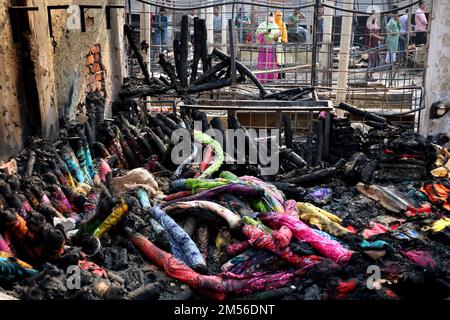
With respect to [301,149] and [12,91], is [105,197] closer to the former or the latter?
[12,91]

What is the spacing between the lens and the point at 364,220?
6.43m

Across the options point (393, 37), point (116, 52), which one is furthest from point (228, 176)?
point (393, 37)

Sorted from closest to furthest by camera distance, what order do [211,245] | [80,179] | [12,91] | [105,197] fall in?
[105,197] < [211,245] < [12,91] < [80,179]

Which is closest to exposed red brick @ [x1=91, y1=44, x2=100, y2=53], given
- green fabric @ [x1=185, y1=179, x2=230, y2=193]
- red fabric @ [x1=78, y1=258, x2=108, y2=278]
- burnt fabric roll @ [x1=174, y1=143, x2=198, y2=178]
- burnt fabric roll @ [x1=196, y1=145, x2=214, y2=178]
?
burnt fabric roll @ [x1=174, y1=143, x2=198, y2=178]

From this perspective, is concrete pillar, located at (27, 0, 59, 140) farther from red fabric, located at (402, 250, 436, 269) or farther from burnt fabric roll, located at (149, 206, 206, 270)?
red fabric, located at (402, 250, 436, 269)

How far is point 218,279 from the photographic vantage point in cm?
459

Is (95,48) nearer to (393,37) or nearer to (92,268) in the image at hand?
(92,268)

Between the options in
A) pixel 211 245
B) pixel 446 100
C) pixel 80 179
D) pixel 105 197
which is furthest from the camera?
pixel 446 100

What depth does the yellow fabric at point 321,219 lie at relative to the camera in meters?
5.64

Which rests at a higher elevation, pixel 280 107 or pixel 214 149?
pixel 280 107

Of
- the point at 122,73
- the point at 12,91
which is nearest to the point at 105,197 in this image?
the point at 12,91

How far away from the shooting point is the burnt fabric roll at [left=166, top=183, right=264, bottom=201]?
5.96 m

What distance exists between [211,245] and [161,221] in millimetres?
532

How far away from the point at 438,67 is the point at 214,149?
4047 millimetres
